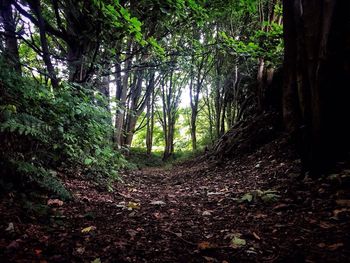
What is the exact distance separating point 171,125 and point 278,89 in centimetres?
1063

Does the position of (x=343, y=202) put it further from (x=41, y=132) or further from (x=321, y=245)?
(x=41, y=132)

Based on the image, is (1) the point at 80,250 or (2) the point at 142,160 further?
(2) the point at 142,160

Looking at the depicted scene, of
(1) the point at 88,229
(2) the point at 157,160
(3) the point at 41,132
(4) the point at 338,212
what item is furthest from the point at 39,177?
(2) the point at 157,160

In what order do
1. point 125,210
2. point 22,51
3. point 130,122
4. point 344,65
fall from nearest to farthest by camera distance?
point 344,65, point 125,210, point 22,51, point 130,122

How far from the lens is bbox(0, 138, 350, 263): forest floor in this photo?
6.66 ft

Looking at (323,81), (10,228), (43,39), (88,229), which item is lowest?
(88,229)

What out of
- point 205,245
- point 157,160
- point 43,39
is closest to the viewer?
point 205,245

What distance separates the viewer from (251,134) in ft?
27.6

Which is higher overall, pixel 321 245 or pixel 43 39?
pixel 43 39

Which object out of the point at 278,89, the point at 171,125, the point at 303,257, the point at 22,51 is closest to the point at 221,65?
the point at 171,125

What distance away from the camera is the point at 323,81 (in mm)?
3354

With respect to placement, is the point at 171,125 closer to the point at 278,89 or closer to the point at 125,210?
the point at 278,89

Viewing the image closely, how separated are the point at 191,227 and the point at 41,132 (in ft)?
6.80

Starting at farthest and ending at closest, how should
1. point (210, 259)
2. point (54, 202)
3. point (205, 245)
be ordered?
point (54, 202) → point (205, 245) → point (210, 259)
